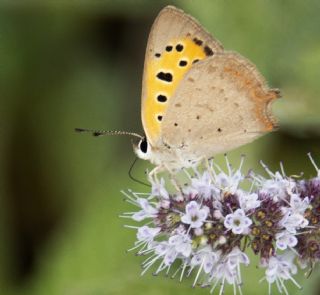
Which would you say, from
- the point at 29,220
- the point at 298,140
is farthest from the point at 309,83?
the point at 29,220

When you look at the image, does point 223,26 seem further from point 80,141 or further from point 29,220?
point 29,220

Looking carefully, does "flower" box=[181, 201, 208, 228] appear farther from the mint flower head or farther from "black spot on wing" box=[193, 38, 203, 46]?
"black spot on wing" box=[193, 38, 203, 46]

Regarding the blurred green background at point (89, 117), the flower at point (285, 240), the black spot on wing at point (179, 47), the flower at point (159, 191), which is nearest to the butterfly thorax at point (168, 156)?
the flower at point (159, 191)

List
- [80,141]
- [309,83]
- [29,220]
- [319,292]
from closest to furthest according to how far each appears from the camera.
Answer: [319,292], [309,83], [29,220], [80,141]

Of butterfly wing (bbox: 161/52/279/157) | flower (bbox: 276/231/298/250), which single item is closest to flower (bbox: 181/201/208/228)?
flower (bbox: 276/231/298/250)

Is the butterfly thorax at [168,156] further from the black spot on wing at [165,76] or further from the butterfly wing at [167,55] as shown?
the black spot on wing at [165,76]
